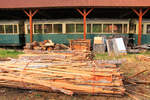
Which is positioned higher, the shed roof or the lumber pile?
the shed roof

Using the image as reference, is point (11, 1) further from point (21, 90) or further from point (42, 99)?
point (42, 99)

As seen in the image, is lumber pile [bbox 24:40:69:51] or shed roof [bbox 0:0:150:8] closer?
shed roof [bbox 0:0:150:8]

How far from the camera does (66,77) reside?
330 cm

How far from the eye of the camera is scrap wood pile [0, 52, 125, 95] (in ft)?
10.4

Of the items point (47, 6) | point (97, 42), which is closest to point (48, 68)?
point (97, 42)

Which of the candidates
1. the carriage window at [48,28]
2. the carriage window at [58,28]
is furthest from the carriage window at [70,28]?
the carriage window at [48,28]

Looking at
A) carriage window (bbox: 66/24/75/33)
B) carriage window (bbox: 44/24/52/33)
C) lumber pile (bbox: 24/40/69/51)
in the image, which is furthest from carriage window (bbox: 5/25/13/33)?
carriage window (bbox: 66/24/75/33)

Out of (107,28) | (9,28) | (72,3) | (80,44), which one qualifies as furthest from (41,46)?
(107,28)

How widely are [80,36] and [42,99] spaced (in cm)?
1032

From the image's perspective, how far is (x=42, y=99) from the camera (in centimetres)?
322

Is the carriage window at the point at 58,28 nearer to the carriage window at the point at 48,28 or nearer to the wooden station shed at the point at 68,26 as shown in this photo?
the wooden station shed at the point at 68,26

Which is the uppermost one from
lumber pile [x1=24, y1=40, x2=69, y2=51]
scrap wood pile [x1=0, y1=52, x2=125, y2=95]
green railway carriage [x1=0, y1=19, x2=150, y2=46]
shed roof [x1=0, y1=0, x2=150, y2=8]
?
shed roof [x1=0, y1=0, x2=150, y2=8]

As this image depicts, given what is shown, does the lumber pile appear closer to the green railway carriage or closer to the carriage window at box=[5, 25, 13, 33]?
the green railway carriage

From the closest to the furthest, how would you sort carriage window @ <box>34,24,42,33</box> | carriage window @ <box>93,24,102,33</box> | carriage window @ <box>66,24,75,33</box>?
carriage window @ <box>93,24,102,33</box> < carriage window @ <box>66,24,75,33</box> < carriage window @ <box>34,24,42,33</box>
